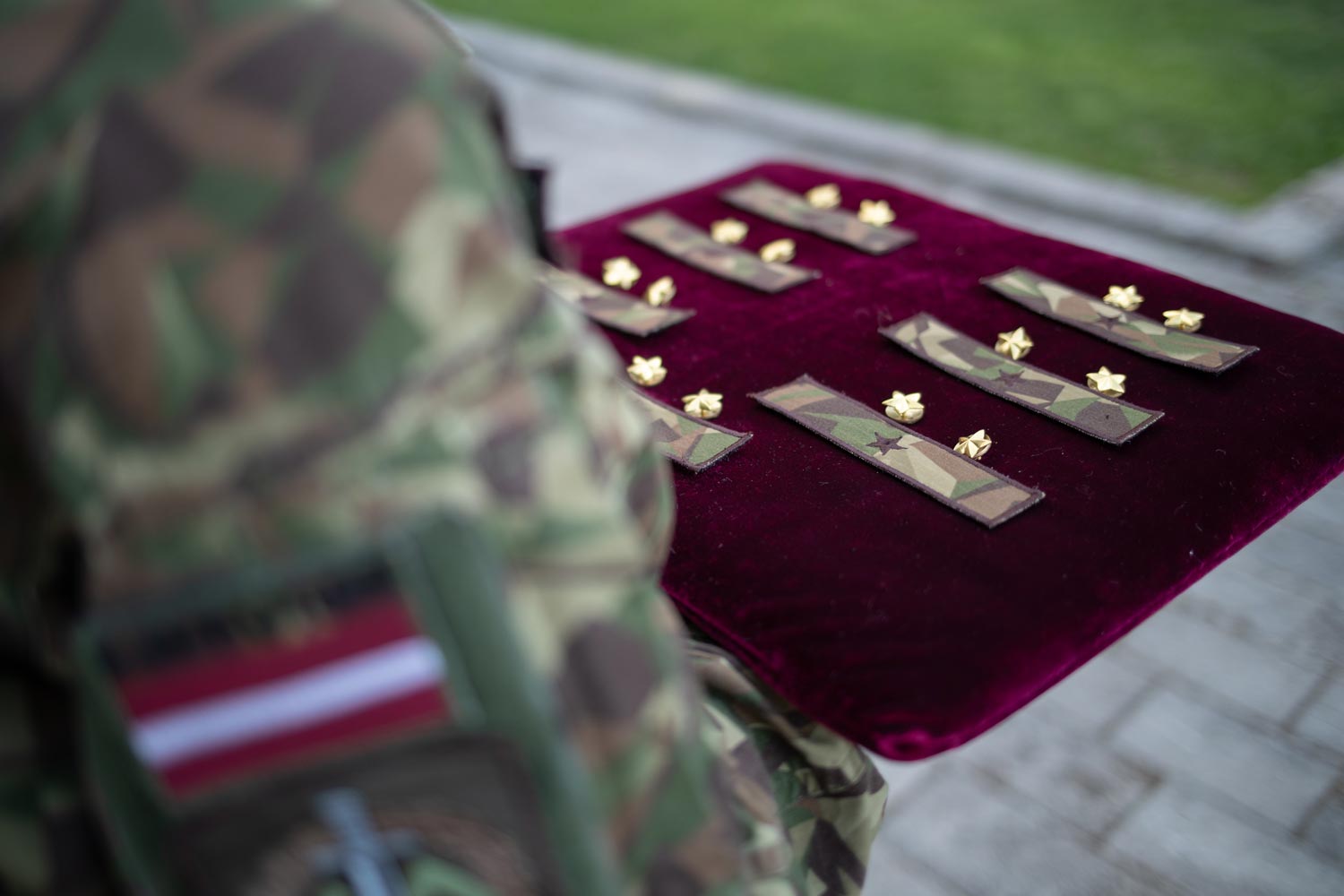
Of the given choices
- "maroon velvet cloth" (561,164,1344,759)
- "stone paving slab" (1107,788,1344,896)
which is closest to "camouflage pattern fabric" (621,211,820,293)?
"maroon velvet cloth" (561,164,1344,759)

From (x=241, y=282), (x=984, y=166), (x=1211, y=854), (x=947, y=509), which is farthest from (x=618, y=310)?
(x=984, y=166)

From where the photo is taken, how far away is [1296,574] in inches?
57.4

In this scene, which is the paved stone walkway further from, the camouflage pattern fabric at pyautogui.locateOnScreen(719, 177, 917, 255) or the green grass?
the green grass

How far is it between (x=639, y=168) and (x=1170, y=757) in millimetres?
2026

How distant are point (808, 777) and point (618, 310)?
527mm

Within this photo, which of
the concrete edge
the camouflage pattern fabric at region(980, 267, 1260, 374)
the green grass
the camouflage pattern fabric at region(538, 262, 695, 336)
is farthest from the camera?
the green grass

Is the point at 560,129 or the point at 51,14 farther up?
the point at 51,14

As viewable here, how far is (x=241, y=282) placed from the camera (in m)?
0.43

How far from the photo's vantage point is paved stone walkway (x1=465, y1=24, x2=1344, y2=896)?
111 cm

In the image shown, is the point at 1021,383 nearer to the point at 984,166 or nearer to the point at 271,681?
the point at 271,681

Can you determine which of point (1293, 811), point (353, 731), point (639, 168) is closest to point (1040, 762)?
point (1293, 811)

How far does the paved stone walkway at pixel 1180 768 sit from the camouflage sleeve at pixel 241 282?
2.85 feet

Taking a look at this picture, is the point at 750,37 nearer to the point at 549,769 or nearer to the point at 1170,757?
the point at 1170,757

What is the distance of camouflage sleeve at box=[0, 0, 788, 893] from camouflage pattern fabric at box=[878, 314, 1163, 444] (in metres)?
0.60
